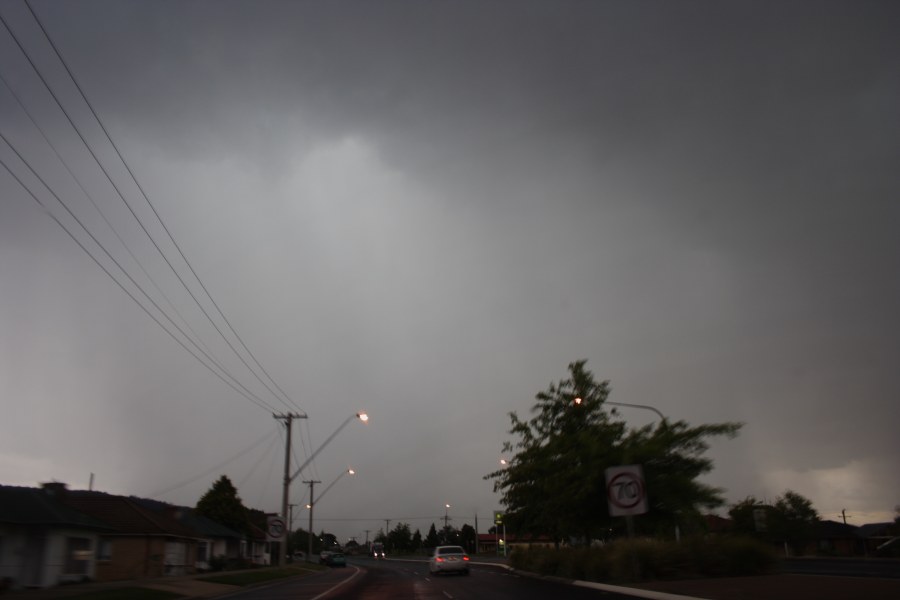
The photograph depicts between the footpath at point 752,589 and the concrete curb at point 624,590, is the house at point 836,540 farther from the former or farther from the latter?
the footpath at point 752,589

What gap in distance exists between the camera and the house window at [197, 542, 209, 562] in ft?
164

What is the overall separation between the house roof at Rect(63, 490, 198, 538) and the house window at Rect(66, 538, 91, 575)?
2.26m

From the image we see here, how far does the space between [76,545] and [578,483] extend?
2334 cm

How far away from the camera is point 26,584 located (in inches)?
1117

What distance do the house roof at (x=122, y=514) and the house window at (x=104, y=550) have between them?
81 centimetres

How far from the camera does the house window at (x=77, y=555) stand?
3152 cm

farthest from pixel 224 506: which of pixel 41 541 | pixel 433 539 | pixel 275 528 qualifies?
pixel 433 539

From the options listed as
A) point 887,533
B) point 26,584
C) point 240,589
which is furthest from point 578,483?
point 887,533

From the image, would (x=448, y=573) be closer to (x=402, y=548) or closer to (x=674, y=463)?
(x=674, y=463)

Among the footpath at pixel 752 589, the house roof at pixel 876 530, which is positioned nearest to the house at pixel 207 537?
the footpath at pixel 752 589

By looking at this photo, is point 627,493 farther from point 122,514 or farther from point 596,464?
point 122,514

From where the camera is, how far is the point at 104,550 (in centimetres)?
3553

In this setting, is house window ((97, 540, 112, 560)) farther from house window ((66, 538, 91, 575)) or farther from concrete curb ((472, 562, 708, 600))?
concrete curb ((472, 562, 708, 600))

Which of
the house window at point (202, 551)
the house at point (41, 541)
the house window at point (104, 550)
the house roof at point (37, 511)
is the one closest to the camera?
the house at point (41, 541)
